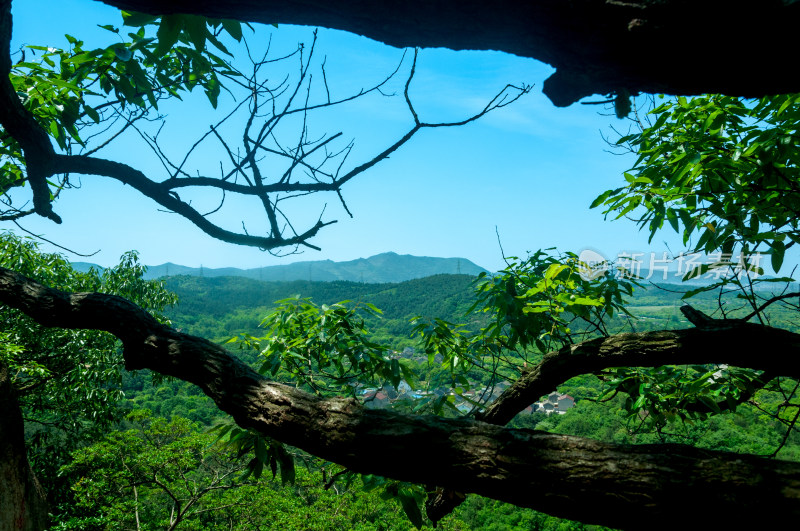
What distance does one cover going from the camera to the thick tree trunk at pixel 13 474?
2.32 m

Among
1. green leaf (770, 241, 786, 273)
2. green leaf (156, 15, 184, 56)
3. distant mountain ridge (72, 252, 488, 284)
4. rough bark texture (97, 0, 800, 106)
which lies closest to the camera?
rough bark texture (97, 0, 800, 106)

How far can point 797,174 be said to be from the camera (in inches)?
80.9

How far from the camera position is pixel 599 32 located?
0.85m

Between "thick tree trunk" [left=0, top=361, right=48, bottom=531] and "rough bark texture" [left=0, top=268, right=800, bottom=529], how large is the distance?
1532 mm

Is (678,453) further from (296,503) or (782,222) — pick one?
(296,503)

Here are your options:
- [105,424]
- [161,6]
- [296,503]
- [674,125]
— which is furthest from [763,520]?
[296,503]

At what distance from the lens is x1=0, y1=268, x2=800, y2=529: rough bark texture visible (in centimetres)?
85

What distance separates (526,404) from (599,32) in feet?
5.89

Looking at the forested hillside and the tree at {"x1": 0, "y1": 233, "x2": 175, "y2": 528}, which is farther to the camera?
the tree at {"x1": 0, "y1": 233, "x2": 175, "y2": 528}

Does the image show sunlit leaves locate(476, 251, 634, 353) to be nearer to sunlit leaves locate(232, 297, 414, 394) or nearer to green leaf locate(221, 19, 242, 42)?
sunlit leaves locate(232, 297, 414, 394)

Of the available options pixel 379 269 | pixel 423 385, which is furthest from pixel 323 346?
pixel 379 269

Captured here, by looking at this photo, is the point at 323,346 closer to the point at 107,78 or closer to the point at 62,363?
the point at 107,78

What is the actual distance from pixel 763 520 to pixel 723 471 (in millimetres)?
90

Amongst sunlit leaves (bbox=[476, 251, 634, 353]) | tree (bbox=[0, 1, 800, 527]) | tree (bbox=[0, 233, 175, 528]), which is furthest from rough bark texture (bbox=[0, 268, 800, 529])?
tree (bbox=[0, 233, 175, 528])
